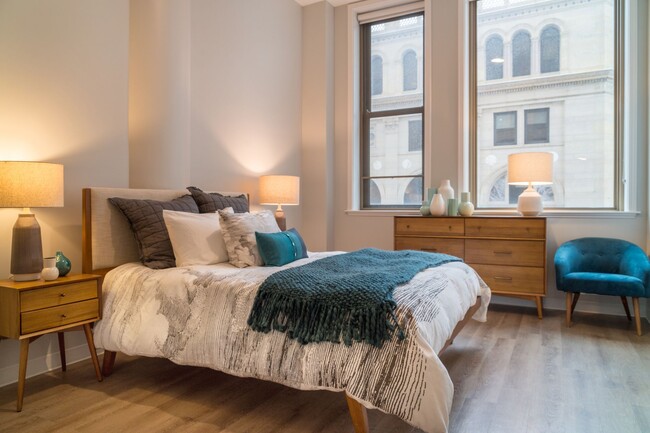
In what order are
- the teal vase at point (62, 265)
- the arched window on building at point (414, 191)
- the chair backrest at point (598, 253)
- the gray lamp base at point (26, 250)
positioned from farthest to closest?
the arched window on building at point (414, 191)
the chair backrest at point (598, 253)
the teal vase at point (62, 265)
the gray lamp base at point (26, 250)

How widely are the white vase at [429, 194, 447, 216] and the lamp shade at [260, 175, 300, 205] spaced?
4.49 feet

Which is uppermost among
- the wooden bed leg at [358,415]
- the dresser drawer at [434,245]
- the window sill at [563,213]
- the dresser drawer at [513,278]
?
the window sill at [563,213]

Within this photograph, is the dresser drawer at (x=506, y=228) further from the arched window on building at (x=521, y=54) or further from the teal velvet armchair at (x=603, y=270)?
the arched window on building at (x=521, y=54)

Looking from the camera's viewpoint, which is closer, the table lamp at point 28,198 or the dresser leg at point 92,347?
the table lamp at point 28,198

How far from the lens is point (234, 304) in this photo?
7.02 feet

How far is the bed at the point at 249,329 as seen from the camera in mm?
1686

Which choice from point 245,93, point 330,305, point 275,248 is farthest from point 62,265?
point 245,93

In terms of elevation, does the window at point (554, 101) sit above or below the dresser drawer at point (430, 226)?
above

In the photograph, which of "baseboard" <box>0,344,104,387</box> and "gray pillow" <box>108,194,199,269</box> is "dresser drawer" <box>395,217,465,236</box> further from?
"baseboard" <box>0,344,104,387</box>

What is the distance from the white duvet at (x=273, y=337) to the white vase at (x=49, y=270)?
301 mm

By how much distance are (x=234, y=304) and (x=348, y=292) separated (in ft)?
1.94

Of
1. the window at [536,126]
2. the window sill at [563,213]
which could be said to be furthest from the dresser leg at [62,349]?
the window at [536,126]

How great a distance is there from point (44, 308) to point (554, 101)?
454 cm

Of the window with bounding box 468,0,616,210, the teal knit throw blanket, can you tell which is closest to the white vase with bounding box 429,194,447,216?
the window with bounding box 468,0,616,210
